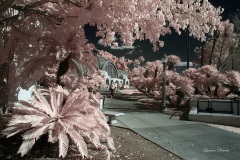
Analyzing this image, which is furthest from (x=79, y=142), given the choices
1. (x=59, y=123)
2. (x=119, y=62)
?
(x=119, y=62)

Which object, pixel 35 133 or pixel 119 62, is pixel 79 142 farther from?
pixel 119 62

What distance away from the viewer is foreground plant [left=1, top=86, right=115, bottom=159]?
198 inches

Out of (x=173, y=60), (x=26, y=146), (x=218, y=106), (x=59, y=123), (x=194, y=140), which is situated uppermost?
(x=173, y=60)

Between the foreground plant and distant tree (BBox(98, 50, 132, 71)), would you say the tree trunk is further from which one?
distant tree (BBox(98, 50, 132, 71))

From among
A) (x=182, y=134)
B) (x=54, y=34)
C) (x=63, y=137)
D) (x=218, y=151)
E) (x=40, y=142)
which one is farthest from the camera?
(x=182, y=134)

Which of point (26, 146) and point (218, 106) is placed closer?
point (26, 146)

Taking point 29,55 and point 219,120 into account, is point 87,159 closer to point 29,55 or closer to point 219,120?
point 29,55

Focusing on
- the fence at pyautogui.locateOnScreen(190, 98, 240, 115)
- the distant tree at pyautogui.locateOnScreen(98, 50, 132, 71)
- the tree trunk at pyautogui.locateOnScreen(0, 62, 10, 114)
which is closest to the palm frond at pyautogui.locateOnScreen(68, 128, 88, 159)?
the tree trunk at pyautogui.locateOnScreen(0, 62, 10, 114)

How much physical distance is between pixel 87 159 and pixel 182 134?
4.36m

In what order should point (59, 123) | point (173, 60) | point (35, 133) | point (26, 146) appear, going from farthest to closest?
point (173, 60)
point (59, 123)
point (35, 133)
point (26, 146)

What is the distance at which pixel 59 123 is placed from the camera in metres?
5.47

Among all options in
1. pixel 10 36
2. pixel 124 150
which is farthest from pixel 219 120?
pixel 10 36

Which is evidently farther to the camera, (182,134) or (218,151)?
(182,134)

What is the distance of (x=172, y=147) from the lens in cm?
664
